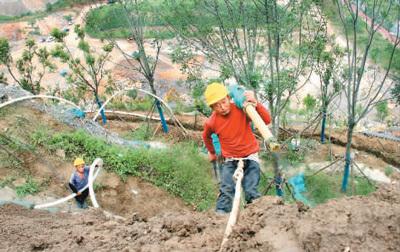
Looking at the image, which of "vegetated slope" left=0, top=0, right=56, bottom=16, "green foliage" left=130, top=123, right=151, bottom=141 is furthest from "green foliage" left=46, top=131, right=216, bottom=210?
"vegetated slope" left=0, top=0, right=56, bottom=16

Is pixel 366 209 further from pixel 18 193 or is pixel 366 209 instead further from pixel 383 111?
pixel 383 111

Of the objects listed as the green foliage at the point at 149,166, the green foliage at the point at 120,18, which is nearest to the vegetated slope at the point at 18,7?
the green foliage at the point at 120,18

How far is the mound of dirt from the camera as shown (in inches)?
139

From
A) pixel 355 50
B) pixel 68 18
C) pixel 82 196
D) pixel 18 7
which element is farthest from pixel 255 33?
pixel 18 7

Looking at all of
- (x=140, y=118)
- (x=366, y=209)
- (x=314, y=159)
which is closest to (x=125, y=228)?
(x=366, y=209)

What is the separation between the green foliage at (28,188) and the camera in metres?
8.88

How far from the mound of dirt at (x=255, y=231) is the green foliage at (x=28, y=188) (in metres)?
4.07

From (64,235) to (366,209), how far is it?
269 cm

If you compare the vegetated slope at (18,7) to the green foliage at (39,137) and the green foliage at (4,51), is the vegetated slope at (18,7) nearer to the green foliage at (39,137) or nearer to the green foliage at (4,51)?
the green foliage at (4,51)

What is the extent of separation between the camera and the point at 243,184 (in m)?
5.70

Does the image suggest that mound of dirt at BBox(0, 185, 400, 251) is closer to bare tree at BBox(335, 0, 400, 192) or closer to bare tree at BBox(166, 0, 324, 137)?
bare tree at BBox(335, 0, 400, 192)

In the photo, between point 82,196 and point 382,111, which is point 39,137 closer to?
point 82,196

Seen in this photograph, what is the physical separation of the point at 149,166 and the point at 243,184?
5.21 metres

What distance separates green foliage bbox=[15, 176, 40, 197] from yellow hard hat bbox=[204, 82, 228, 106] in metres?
5.25
